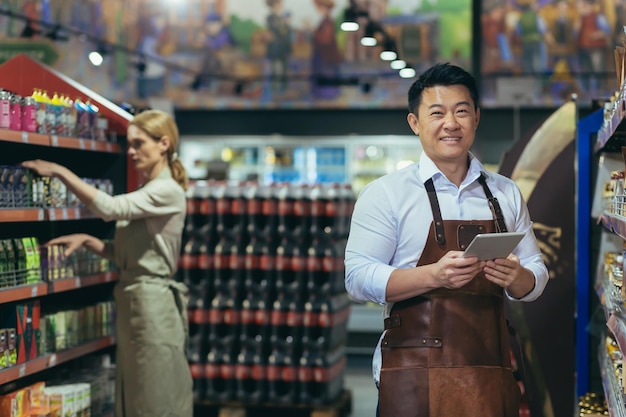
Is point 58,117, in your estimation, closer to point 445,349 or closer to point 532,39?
point 445,349

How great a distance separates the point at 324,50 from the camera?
15.3 meters

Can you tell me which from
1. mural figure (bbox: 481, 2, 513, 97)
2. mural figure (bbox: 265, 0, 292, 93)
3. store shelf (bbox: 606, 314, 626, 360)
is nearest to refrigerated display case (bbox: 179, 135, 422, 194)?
mural figure (bbox: 265, 0, 292, 93)

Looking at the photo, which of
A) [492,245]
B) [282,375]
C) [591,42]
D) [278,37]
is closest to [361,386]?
[282,375]

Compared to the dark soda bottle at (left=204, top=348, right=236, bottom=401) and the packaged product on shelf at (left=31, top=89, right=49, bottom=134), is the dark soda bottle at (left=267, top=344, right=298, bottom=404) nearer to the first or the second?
the dark soda bottle at (left=204, top=348, right=236, bottom=401)

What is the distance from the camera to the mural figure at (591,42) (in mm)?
14255

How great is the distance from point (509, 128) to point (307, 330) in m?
7.90

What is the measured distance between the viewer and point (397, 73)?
14.8 metres

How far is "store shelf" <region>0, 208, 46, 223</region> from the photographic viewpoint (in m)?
4.05

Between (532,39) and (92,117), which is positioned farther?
(532,39)

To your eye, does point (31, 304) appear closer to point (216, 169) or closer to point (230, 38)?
point (216, 169)

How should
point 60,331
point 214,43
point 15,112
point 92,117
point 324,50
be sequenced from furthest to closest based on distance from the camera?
point 214,43 < point 324,50 < point 92,117 < point 60,331 < point 15,112

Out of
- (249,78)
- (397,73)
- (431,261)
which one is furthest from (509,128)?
(431,261)

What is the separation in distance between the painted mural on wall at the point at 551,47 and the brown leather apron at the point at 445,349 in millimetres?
11348

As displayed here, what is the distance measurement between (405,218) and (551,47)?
12186 millimetres
